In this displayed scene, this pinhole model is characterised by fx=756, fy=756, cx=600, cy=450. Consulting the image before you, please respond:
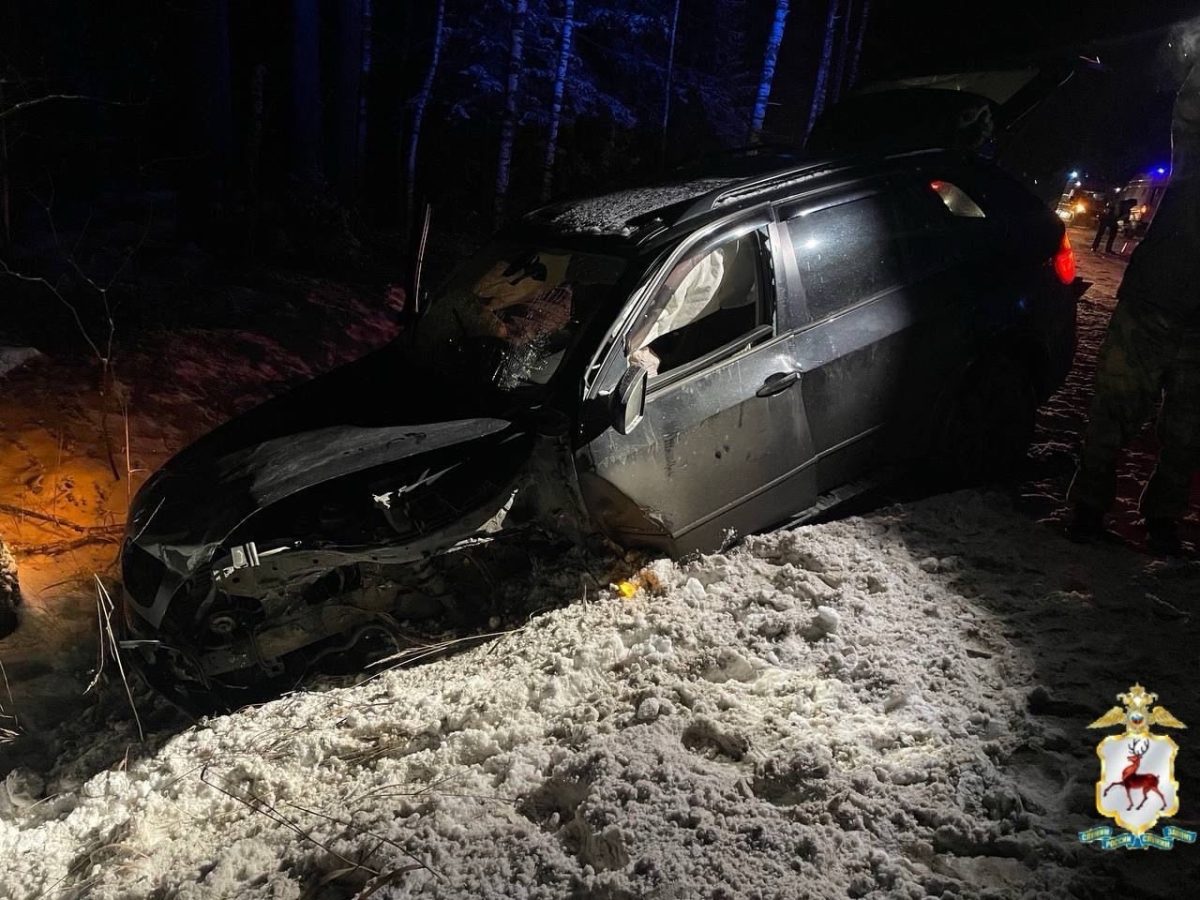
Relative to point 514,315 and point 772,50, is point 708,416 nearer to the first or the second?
point 514,315

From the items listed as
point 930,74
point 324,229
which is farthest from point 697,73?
point 930,74

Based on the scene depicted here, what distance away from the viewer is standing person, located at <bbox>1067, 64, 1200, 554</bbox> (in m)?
3.39

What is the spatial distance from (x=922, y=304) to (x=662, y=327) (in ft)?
4.87

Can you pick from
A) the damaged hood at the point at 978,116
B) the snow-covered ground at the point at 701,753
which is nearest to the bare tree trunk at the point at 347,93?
the damaged hood at the point at 978,116

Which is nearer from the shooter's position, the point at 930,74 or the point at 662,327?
the point at 662,327

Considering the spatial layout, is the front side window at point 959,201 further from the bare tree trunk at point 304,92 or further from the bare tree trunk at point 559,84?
the bare tree trunk at point 559,84

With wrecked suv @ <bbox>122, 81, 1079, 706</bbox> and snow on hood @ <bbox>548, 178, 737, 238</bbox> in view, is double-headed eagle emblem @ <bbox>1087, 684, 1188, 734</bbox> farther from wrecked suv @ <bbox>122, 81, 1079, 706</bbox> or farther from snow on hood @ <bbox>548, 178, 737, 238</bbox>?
snow on hood @ <bbox>548, 178, 737, 238</bbox>

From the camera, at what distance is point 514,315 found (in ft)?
12.0

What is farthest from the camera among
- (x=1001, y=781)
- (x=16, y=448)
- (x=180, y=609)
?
(x=16, y=448)

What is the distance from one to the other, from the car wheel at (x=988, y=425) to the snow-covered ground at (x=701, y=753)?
56 centimetres

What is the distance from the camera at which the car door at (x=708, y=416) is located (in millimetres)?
3234

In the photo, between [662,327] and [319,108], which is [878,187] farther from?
[319,108]

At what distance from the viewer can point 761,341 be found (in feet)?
11.5

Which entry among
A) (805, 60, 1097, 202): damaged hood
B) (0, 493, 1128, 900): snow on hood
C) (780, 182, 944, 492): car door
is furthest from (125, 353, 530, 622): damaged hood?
(805, 60, 1097, 202): damaged hood
